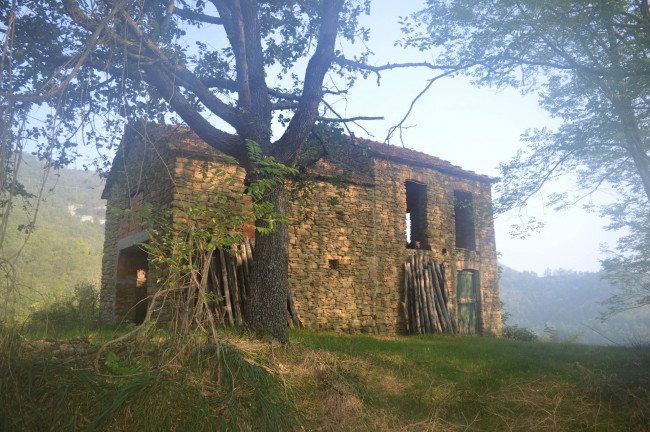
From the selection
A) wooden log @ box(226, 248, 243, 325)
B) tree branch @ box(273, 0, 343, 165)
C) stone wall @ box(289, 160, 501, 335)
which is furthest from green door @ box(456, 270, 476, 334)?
tree branch @ box(273, 0, 343, 165)

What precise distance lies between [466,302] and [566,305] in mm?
24555

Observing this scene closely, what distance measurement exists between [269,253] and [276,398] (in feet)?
9.64

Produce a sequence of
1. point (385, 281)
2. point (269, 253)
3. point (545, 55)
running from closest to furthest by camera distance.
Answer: point (269, 253) < point (545, 55) < point (385, 281)

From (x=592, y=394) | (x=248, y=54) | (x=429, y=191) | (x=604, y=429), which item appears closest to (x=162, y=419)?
(x=604, y=429)

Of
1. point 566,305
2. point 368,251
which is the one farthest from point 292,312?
point 566,305

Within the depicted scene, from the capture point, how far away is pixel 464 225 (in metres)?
14.4

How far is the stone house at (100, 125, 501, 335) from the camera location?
9.09 metres

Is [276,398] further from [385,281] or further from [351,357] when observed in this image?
[385,281]

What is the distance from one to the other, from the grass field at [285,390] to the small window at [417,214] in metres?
6.69

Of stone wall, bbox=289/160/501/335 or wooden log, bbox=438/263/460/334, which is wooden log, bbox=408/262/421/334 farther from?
wooden log, bbox=438/263/460/334

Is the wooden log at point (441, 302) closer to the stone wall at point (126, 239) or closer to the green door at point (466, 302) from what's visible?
the green door at point (466, 302)

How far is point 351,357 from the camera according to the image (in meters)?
5.54

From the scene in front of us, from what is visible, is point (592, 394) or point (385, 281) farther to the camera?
point (385, 281)

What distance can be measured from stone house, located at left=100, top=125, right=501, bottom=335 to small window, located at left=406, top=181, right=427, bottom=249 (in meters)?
0.04
